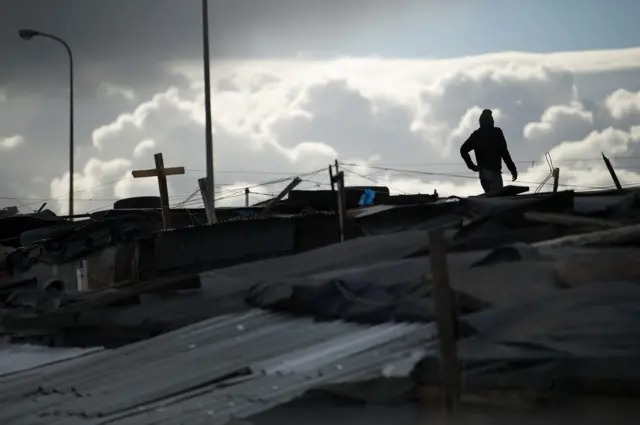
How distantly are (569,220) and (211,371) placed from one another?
326 centimetres

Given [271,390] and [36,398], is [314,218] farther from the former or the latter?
[271,390]

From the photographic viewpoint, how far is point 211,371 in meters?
7.09

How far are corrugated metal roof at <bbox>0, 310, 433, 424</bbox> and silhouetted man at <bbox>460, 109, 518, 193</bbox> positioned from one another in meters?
5.45

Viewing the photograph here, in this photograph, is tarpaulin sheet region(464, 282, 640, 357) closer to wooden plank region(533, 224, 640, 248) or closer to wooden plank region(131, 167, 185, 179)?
wooden plank region(533, 224, 640, 248)

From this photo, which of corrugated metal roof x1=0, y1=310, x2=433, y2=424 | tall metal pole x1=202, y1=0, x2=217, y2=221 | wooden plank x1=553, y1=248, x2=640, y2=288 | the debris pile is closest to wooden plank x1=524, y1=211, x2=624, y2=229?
the debris pile

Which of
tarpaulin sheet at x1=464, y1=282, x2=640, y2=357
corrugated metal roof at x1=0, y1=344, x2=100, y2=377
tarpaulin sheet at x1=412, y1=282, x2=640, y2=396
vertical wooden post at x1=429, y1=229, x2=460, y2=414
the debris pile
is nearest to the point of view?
tarpaulin sheet at x1=412, y1=282, x2=640, y2=396

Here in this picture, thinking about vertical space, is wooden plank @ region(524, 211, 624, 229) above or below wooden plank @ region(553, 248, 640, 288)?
above

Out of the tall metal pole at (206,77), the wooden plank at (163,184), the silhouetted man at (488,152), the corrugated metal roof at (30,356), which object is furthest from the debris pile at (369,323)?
the tall metal pole at (206,77)

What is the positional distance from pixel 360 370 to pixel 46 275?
1258cm

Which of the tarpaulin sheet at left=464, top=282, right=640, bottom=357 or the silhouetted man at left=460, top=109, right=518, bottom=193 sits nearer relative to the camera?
the tarpaulin sheet at left=464, top=282, right=640, bottom=357

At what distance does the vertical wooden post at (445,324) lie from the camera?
198 inches

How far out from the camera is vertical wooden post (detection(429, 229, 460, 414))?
→ 5.02 metres

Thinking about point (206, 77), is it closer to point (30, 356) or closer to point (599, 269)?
point (30, 356)

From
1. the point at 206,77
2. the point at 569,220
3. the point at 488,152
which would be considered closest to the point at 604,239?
the point at 569,220
